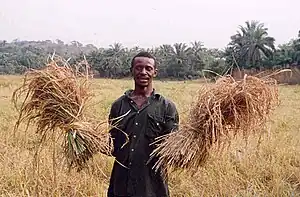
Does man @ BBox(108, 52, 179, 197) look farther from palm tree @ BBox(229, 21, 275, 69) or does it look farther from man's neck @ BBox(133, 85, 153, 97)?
palm tree @ BBox(229, 21, 275, 69)

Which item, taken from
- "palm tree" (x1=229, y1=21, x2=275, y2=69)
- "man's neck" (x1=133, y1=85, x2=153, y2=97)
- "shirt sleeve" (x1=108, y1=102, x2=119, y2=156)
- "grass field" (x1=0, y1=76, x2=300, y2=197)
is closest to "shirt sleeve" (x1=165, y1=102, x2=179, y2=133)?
"man's neck" (x1=133, y1=85, x2=153, y2=97)

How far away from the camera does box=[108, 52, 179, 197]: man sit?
2.27 m

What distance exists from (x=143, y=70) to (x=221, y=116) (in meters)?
0.49

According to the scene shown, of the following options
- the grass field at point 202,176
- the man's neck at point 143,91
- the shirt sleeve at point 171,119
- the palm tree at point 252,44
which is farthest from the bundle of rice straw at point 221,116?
the palm tree at point 252,44

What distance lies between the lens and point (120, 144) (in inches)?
91.9

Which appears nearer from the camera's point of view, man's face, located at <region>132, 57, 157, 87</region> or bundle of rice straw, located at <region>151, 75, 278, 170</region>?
bundle of rice straw, located at <region>151, 75, 278, 170</region>

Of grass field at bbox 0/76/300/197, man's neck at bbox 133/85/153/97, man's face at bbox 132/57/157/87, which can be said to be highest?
man's face at bbox 132/57/157/87

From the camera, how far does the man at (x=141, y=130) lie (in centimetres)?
227

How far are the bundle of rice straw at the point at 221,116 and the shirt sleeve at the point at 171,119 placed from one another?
5.8 inches

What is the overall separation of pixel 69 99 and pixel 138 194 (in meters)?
0.61

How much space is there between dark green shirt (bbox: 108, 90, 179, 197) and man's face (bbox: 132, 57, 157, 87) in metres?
0.11

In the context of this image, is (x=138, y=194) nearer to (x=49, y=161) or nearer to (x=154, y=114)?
(x=154, y=114)

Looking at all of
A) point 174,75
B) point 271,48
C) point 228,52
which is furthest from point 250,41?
point 174,75

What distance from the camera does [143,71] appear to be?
7.38 ft
